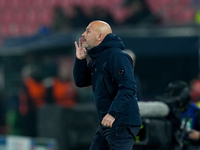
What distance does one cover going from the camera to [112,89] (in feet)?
15.6

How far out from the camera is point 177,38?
13633mm

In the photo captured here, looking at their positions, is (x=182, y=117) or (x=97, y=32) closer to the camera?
(x=97, y=32)

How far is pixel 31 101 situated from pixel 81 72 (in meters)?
6.12

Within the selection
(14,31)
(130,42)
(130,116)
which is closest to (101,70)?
(130,116)

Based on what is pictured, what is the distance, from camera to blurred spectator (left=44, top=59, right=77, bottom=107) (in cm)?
1130

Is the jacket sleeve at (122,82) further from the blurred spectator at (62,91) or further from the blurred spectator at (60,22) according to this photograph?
the blurred spectator at (60,22)

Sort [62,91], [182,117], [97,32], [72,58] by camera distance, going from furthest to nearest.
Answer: [72,58] → [62,91] → [182,117] → [97,32]

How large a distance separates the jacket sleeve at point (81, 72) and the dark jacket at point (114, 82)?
0.37ft

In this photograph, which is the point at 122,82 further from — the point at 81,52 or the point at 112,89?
the point at 81,52

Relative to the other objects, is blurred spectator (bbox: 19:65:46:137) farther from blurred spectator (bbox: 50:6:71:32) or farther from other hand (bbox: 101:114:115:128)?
other hand (bbox: 101:114:115:128)

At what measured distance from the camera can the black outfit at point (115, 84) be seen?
4598mm

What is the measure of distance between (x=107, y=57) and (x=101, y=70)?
11 cm

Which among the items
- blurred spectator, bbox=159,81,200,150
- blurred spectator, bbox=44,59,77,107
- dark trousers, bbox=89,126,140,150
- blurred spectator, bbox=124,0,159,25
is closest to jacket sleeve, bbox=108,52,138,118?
dark trousers, bbox=89,126,140,150

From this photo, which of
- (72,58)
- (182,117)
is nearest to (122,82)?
(182,117)
